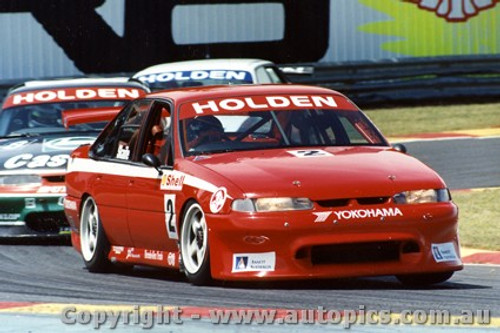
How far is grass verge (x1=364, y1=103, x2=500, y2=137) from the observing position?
80.9 feet

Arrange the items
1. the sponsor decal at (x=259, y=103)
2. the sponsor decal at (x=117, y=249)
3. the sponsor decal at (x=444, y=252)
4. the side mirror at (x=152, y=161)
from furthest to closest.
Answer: the sponsor decal at (x=117, y=249), the sponsor decal at (x=259, y=103), the side mirror at (x=152, y=161), the sponsor decal at (x=444, y=252)

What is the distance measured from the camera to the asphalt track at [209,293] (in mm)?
7676

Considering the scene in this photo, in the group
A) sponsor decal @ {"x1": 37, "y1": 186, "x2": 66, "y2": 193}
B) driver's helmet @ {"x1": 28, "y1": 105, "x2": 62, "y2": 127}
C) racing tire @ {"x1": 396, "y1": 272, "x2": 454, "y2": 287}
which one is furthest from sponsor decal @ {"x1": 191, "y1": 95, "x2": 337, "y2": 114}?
driver's helmet @ {"x1": 28, "y1": 105, "x2": 62, "y2": 127}

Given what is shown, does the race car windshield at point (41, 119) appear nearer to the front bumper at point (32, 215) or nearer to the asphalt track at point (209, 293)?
the front bumper at point (32, 215)

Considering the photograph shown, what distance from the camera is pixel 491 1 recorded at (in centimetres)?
2922

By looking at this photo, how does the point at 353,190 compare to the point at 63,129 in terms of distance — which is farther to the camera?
the point at 63,129

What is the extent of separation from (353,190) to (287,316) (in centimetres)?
162

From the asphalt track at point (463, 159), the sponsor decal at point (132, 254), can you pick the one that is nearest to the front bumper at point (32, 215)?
the sponsor decal at point (132, 254)

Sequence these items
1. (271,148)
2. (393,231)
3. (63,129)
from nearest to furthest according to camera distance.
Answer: (393,231) < (271,148) < (63,129)

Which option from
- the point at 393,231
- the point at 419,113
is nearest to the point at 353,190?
the point at 393,231

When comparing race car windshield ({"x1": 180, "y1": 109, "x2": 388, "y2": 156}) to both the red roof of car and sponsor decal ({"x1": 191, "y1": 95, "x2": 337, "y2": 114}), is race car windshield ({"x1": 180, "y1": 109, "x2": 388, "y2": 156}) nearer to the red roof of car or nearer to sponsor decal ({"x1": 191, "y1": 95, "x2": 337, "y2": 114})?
sponsor decal ({"x1": 191, "y1": 95, "x2": 337, "y2": 114})

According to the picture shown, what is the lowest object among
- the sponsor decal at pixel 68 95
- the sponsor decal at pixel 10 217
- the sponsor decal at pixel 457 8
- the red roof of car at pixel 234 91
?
the sponsor decal at pixel 457 8

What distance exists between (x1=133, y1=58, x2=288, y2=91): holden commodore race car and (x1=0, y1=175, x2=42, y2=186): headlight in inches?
174

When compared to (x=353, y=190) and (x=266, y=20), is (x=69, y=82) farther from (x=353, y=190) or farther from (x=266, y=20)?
(x=266, y=20)
